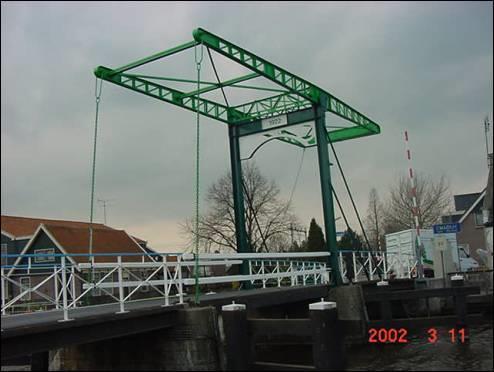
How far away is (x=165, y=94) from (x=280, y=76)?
9.25ft

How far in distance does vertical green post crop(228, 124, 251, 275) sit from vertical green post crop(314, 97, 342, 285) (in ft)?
7.56

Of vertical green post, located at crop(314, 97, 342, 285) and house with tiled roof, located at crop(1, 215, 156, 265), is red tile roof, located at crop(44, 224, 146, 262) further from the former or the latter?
vertical green post, located at crop(314, 97, 342, 285)

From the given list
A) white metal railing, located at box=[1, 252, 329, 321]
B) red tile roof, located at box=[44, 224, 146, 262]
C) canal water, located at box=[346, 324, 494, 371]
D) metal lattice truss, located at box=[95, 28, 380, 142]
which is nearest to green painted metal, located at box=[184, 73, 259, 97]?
metal lattice truss, located at box=[95, 28, 380, 142]

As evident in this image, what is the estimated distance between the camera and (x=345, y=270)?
15.3 metres

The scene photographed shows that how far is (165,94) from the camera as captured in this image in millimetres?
13086

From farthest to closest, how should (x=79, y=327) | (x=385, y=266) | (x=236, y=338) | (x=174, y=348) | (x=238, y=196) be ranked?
(x=385, y=266) < (x=238, y=196) < (x=174, y=348) < (x=236, y=338) < (x=79, y=327)

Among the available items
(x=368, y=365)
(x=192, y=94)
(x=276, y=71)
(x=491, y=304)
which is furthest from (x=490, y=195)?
(x=192, y=94)

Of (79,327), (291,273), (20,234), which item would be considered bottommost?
(79,327)

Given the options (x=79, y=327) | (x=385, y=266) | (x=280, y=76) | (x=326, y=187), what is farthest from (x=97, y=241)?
(x=79, y=327)

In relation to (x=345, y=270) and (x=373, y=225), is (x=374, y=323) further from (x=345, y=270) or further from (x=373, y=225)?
(x=373, y=225)

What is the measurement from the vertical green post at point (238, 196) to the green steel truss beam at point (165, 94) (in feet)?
1.82

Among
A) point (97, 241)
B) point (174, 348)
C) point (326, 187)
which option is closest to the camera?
point (174, 348)

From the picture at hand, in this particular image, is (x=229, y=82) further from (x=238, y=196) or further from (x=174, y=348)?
(x=174, y=348)

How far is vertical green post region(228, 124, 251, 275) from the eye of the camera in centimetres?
1465
